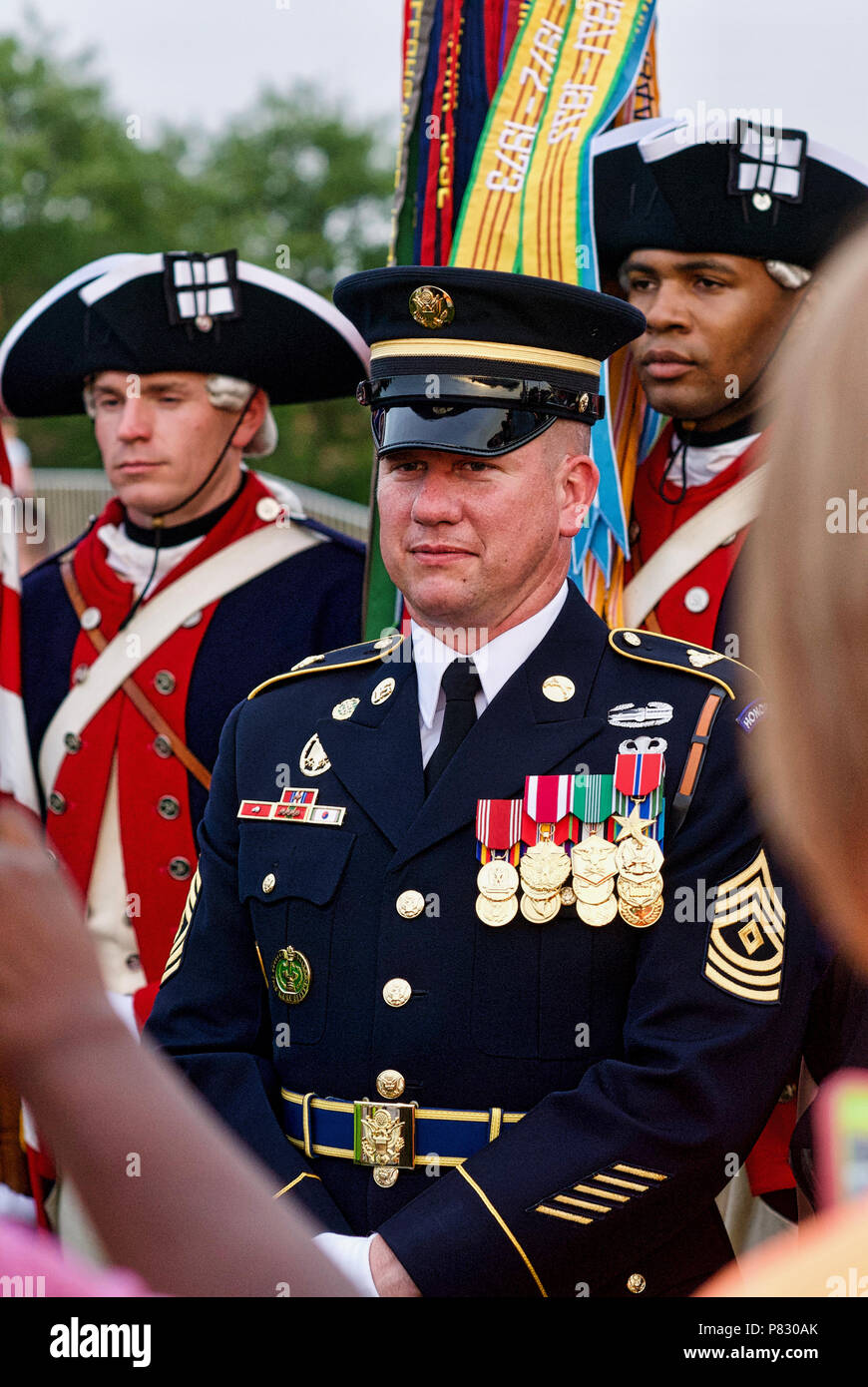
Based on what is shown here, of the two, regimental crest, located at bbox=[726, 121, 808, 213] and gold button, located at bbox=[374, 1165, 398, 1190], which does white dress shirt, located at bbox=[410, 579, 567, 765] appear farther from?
regimental crest, located at bbox=[726, 121, 808, 213]

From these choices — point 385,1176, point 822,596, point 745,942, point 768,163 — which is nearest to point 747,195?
point 768,163

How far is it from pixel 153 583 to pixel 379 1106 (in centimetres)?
197

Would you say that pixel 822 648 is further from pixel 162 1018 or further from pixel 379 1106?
pixel 162 1018

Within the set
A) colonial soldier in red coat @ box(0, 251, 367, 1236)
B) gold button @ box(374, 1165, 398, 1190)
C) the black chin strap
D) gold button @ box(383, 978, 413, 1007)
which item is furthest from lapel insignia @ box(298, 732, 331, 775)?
the black chin strap

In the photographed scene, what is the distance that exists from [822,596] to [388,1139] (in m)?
1.70

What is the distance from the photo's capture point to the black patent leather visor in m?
2.70

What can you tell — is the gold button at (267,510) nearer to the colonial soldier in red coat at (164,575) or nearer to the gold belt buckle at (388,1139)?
the colonial soldier in red coat at (164,575)

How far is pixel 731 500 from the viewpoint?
3570 millimetres

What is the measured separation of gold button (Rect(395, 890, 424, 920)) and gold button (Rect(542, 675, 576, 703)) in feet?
1.28

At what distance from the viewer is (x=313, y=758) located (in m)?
2.85

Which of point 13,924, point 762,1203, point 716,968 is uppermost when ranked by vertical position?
point 13,924

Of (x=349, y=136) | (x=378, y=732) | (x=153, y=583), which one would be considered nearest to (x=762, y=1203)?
(x=378, y=732)

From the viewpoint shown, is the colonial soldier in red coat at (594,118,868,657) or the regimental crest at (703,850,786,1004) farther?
the colonial soldier in red coat at (594,118,868,657)

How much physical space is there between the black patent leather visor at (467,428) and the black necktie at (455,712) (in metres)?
0.36
